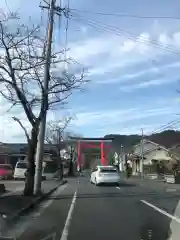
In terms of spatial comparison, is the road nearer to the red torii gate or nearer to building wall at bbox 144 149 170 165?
building wall at bbox 144 149 170 165

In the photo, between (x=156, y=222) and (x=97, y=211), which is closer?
(x=156, y=222)

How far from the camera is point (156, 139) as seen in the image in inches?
3937

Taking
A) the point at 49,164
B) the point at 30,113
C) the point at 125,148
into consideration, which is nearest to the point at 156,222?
the point at 30,113

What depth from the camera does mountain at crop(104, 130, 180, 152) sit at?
95.7 metres

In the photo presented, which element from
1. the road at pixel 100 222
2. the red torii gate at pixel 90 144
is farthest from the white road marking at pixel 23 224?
the red torii gate at pixel 90 144

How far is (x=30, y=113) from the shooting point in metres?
23.9

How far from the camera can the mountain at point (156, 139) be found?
95688 millimetres

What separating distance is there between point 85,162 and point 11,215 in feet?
478

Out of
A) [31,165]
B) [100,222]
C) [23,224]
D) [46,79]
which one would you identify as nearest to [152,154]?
[46,79]

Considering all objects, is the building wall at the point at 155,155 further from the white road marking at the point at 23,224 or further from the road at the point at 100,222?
the white road marking at the point at 23,224

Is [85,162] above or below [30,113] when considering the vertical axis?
above

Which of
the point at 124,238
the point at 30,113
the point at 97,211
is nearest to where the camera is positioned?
the point at 124,238

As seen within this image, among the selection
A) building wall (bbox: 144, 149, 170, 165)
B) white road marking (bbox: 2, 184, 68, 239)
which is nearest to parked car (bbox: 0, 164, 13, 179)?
white road marking (bbox: 2, 184, 68, 239)

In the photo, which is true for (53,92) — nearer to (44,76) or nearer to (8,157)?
(44,76)
